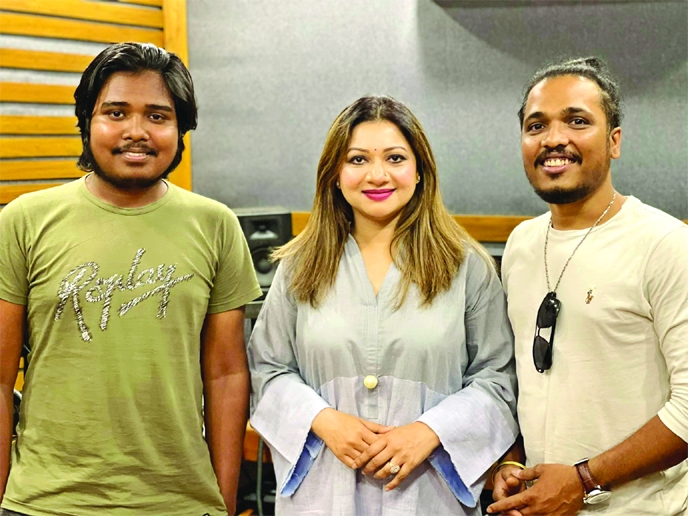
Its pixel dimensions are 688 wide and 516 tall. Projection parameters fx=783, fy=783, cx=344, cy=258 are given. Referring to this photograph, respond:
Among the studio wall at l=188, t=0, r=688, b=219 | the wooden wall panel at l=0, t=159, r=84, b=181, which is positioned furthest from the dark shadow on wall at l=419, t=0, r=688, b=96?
the wooden wall panel at l=0, t=159, r=84, b=181

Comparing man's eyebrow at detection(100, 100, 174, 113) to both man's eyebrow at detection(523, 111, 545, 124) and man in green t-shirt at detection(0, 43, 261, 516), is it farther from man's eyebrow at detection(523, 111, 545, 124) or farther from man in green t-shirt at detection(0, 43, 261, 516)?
man's eyebrow at detection(523, 111, 545, 124)

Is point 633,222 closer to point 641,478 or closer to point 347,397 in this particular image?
point 641,478

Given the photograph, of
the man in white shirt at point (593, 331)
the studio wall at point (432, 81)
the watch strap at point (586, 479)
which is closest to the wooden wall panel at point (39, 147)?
the studio wall at point (432, 81)

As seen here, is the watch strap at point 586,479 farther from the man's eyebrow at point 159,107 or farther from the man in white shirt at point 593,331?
the man's eyebrow at point 159,107

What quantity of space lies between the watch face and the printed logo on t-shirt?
95 cm

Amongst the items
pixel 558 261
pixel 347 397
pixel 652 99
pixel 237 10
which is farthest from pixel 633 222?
pixel 237 10

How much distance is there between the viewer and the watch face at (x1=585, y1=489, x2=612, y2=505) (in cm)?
156

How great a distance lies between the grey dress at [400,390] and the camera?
1729mm

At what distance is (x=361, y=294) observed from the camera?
1814 millimetres

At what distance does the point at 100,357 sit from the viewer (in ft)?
5.37

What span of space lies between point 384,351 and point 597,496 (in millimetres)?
530

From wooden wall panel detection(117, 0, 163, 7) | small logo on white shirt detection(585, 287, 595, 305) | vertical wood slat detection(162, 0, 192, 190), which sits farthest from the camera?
vertical wood slat detection(162, 0, 192, 190)

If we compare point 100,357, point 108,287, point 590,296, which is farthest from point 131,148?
point 590,296

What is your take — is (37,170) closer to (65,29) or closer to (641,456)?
(65,29)
